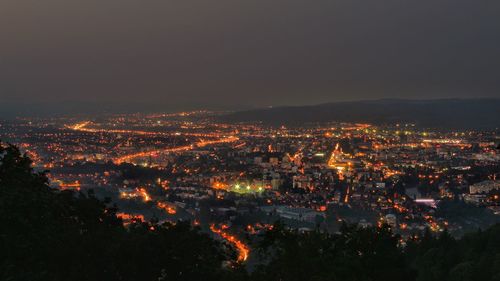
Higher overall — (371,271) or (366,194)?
(371,271)

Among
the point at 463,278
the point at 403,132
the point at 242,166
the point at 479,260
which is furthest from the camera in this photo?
A: the point at 403,132

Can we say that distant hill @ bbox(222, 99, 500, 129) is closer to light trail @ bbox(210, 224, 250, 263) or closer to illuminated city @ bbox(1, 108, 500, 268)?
illuminated city @ bbox(1, 108, 500, 268)

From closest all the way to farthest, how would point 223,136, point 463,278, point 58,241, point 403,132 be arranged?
1. point 58,241
2. point 463,278
3. point 223,136
4. point 403,132

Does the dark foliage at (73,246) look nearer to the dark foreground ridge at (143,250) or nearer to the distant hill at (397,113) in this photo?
the dark foreground ridge at (143,250)

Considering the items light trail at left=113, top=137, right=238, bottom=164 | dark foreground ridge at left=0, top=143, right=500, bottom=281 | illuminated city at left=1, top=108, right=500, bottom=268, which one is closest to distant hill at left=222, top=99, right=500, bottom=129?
illuminated city at left=1, top=108, right=500, bottom=268

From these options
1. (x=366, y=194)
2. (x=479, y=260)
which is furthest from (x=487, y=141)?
(x=479, y=260)

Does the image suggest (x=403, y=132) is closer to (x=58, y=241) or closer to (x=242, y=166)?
(x=242, y=166)

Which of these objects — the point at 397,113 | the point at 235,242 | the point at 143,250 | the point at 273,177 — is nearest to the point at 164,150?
the point at 273,177
